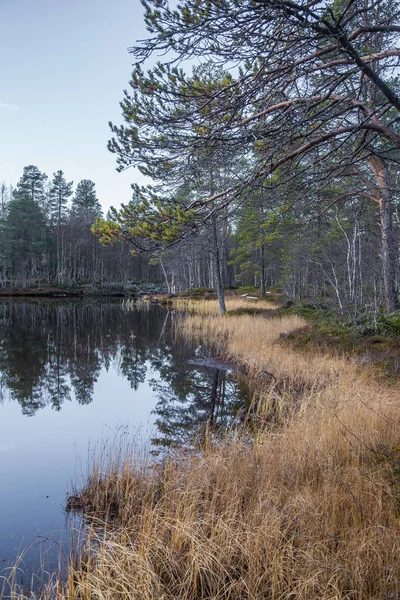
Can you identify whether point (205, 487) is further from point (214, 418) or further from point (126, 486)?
point (214, 418)

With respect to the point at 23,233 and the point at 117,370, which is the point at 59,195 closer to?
the point at 23,233

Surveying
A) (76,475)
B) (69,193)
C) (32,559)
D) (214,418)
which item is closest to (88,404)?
(214,418)

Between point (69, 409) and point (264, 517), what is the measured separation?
686 cm

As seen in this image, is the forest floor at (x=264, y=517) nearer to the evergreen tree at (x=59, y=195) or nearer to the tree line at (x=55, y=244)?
the tree line at (x=55, y=244)

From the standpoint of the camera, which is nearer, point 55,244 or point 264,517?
point 264,517

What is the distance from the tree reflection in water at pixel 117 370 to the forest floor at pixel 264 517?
1816 millimetres

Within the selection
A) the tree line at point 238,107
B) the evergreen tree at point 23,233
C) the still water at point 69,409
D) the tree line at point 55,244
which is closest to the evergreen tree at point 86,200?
the tree line at point 55,244

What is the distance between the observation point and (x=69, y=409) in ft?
30.7

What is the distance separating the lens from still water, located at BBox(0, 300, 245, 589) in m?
4.82

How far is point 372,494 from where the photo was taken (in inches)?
144

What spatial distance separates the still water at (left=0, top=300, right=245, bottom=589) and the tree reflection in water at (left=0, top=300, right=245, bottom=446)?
26 mm

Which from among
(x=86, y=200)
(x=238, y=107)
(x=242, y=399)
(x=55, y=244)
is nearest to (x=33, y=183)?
(x=86, y=200)

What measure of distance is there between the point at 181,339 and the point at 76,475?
12419 millimetres

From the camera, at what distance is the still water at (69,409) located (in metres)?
4.82
